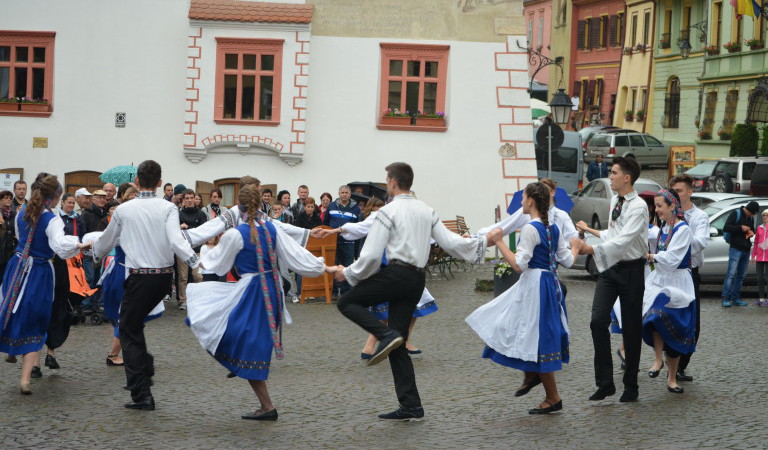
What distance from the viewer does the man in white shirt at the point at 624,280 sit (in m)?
9.60

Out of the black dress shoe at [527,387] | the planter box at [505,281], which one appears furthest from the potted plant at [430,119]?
the black dress shoe at [527,387]

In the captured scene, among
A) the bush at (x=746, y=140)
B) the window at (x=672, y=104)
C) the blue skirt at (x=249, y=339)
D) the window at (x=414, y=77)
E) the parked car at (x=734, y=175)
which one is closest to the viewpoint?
the blue skirt at (x=249, y=339)

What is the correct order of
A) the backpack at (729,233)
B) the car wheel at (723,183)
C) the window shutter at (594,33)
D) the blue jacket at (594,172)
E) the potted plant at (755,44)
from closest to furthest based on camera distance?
the backpack at (729,233)
the car wheel at (723,183)
the blue jacket at (594,172)
the potted plant at (755,44)
the window shutter at (594,33)

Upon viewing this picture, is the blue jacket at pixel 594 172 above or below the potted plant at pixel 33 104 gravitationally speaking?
below

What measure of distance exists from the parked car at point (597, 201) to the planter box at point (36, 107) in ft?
42.5

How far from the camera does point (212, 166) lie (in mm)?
24156

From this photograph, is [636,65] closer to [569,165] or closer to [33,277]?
[569,165]

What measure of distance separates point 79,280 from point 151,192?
433cm

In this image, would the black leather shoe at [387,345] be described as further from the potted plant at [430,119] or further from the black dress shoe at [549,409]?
the potted plant at [430,119]

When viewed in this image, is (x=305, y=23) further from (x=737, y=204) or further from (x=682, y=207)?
(x=682, y=207)

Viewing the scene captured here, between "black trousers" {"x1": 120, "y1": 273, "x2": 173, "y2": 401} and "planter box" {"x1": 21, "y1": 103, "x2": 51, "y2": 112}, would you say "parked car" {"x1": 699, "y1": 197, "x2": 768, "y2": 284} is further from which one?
"planter box" {"x1": 21, "y1": 103, "x2": 51, "y2": 112}

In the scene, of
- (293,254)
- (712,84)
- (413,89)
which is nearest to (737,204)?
(413,89)

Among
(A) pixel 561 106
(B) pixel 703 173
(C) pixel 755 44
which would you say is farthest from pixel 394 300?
(C) pixel 755 44

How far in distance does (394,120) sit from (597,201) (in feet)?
23.9
